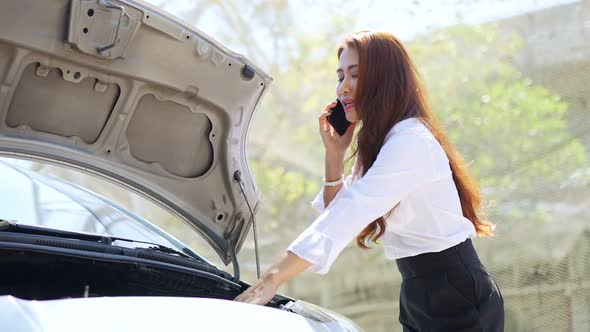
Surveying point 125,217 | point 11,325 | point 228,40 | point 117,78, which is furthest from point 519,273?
point 11,325

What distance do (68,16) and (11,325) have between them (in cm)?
111

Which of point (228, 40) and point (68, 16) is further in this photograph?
point (228, 40)

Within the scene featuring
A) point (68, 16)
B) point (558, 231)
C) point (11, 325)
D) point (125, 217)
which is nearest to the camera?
point (11, 325)

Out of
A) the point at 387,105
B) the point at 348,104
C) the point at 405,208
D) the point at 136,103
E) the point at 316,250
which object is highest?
the point at 136,103

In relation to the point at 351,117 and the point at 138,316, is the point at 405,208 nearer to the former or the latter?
the point at 351,117

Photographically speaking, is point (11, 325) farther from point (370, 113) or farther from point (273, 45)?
point (273, 45)

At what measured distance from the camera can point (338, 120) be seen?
256 centimetres

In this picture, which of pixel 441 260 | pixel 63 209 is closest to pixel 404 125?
pixel 441 260

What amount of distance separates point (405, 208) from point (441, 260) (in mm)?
174

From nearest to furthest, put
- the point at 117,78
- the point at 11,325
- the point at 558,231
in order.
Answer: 1. the point at 11,325
2. the point at 117,78
3. the point at 558,231

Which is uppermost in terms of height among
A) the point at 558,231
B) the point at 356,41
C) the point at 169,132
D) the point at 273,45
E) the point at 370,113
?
the point at 273,45

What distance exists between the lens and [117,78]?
2494 millimetres

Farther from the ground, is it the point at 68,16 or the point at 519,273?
the point at 68,16

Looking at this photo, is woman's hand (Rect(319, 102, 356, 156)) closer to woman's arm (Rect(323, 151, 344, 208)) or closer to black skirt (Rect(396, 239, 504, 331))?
woman's arm (Rect(323, 151, 344, 208))
